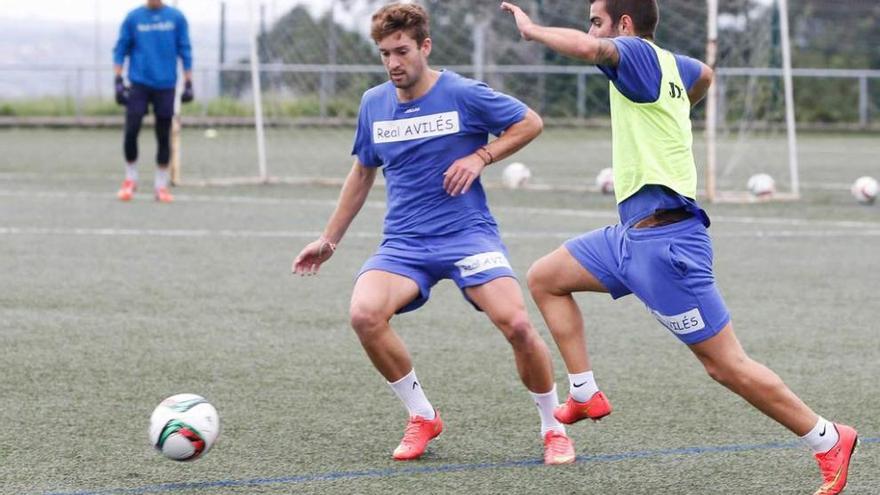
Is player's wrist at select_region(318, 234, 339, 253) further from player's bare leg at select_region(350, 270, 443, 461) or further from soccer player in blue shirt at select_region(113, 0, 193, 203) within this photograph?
soccer player in blue shirt at select_region(113, 0, 193, 203)

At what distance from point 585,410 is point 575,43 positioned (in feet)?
4.81

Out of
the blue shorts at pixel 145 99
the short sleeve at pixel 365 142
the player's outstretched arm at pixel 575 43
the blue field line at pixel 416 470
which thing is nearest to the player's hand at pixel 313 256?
the short sleeve at pixel 365 142

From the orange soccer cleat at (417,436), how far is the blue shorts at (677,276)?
940 millimetres

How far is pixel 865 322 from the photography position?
326 inches

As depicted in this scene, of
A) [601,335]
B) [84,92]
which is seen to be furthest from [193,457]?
[84,92]

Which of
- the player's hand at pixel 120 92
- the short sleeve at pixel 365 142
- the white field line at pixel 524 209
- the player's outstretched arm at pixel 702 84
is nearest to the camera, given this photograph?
the player's outstretched arm at pixel 702 84

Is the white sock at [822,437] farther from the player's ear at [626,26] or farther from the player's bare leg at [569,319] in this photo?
the player's ear at [626,26]

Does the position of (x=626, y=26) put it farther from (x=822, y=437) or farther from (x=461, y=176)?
(x=822, y=437)

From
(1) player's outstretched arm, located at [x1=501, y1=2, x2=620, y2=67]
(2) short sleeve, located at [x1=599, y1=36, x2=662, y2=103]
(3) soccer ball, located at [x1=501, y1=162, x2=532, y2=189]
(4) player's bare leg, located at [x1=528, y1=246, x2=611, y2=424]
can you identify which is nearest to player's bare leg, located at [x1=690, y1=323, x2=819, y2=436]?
(4) player's bare leg, located at [x1=528, y1=246, x2=611, y2=424]

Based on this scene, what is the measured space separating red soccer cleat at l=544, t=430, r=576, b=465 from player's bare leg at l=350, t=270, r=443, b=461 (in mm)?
Answer: 428

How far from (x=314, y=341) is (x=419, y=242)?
2.28m

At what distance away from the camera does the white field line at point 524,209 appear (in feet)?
44.1

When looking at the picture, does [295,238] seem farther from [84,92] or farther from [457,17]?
[84,92]

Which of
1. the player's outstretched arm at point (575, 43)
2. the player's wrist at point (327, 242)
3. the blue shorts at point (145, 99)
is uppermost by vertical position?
the player's outstretched arm at point (575, 43)
